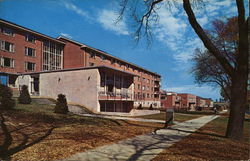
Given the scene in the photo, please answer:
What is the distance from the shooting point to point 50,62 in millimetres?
40469

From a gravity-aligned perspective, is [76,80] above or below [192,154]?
above

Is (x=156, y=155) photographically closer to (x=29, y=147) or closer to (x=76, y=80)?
(x=29, y=147)

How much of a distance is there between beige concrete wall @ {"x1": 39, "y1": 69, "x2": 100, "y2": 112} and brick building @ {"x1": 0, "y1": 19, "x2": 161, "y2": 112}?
0.23 m

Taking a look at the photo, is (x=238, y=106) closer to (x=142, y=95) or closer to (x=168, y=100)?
(x=142, y=95)

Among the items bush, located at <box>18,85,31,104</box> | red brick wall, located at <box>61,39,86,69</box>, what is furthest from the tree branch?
red brick wall, located at <box>61,39,86,69</box>

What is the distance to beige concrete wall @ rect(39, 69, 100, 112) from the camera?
73.5ft

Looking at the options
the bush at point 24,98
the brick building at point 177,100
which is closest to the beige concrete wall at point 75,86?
the bush at point 24,98

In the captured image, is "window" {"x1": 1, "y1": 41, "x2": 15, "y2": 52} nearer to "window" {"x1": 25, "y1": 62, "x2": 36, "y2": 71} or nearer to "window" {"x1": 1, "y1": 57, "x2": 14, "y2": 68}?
"window" {"x1": 1, "y1": 57, "x2": 14, "y2": 68}

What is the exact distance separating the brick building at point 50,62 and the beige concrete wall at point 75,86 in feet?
0.75

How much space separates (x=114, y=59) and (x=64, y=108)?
32587mm

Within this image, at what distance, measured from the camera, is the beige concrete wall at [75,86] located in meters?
22.4

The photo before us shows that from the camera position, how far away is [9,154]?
4.96 meters

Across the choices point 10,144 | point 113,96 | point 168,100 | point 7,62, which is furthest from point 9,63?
point 168,100

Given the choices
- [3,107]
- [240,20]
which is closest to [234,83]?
[240,20]
